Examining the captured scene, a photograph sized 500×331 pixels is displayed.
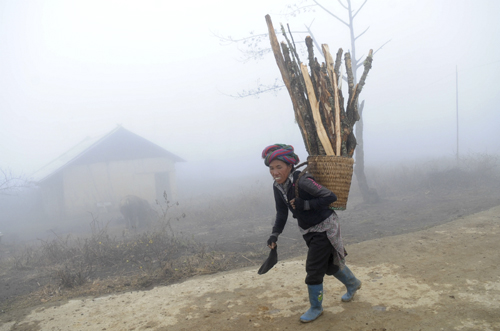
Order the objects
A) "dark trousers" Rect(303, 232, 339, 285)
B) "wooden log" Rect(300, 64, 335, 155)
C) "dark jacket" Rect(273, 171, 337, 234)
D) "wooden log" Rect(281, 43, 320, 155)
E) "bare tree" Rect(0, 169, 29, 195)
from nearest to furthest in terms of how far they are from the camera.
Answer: "dark jacket" Rect(273, 171, 337, 234), "dark trousers" Rect(303, 232, 339, 285), "wooden log" Rect(300, 64, 335, 155), "wooden log" Rect(281, 43, 320, 155), "bare tree" Rect(0, 169, 29, 195)

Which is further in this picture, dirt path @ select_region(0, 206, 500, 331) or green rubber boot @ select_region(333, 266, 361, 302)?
green rubber boot @ select_region(333, 266, 361, 302)

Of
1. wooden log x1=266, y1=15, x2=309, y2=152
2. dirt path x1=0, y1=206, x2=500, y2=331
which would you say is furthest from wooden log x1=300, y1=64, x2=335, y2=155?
dirt path x1=0, y1=206, x2=500, y2=331

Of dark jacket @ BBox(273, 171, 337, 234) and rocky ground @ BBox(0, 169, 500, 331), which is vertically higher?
dark jacket @ BBox(273, 171, 337, 234)

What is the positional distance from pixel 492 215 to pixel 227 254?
181 inches

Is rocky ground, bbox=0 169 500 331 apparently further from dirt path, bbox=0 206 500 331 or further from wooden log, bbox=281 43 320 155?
wooden log, bbox=281 43 320 155

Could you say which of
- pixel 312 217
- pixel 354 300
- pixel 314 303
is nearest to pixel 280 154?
pixel 312 217

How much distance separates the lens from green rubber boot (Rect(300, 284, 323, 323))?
2592mm

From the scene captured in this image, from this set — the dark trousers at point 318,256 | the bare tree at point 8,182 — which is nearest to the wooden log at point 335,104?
the dark trousers at point 318,256

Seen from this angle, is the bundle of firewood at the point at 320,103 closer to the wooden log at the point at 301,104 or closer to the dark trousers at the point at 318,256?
the wooden log at the point at 301,104

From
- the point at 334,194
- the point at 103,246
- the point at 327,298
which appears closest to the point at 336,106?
the point at 334,194

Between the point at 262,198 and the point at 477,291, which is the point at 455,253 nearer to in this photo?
the point at 477,291

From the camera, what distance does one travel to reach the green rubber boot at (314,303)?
102 inches

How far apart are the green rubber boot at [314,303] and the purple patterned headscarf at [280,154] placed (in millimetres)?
1009

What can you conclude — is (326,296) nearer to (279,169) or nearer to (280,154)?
(279,169)
